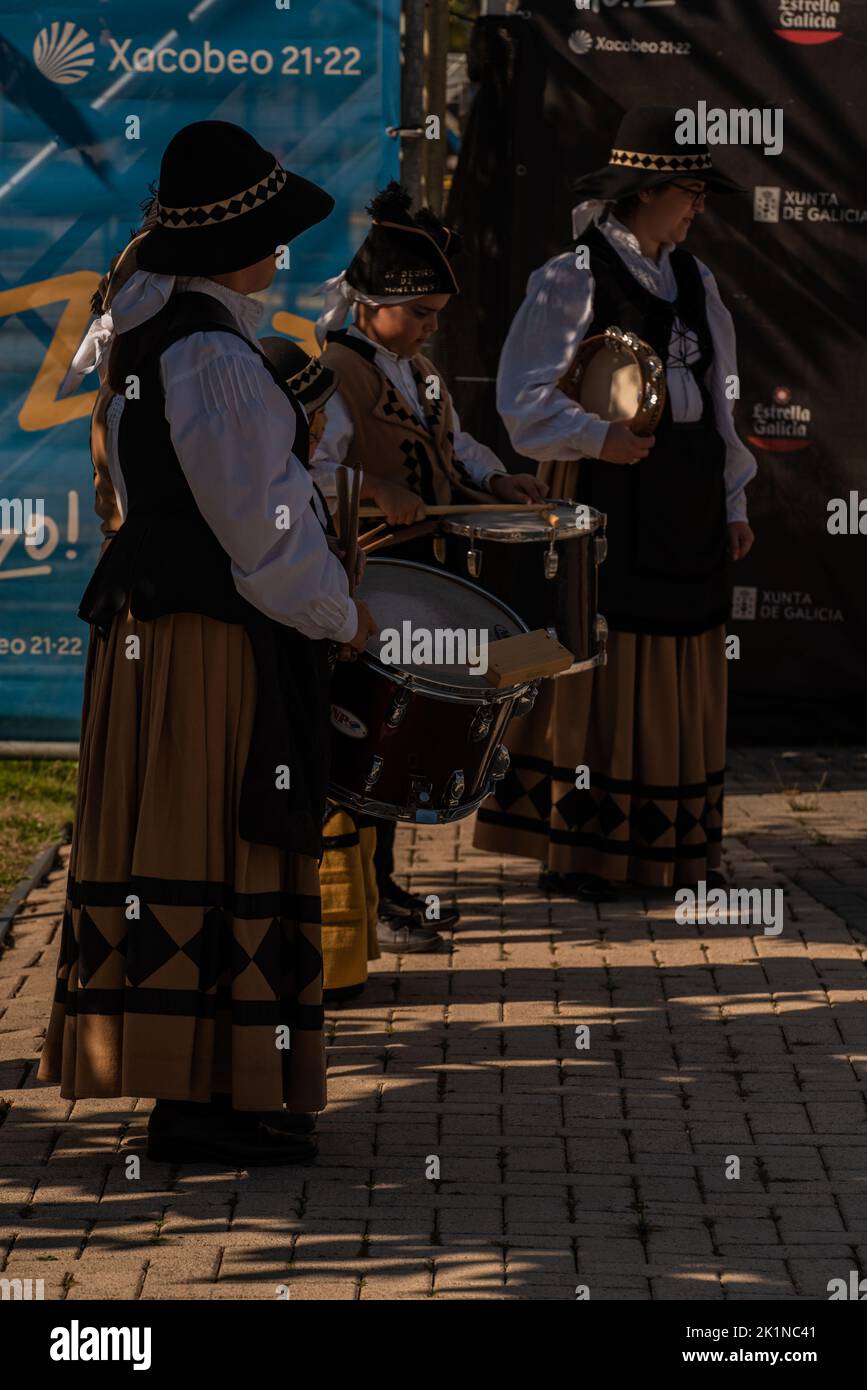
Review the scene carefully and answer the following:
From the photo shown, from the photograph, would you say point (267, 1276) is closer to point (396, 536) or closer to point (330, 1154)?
→ point (330, 1154)

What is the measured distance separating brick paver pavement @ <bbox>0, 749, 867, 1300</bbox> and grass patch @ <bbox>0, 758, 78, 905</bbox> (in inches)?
25.9

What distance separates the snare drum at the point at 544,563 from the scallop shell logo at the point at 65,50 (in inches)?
126

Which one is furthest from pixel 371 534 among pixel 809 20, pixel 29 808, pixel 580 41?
pixel 809 20

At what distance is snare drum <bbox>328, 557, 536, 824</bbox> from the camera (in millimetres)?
4406

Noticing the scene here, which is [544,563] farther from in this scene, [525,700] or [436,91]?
[436,91]

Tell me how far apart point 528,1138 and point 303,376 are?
5.77ft

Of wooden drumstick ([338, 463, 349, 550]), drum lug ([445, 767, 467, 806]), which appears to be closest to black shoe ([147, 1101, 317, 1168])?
drum lug ([445, 767, 467, 806])

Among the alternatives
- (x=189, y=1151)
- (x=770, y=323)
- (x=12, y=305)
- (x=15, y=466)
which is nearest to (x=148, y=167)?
(x=12, y=305)

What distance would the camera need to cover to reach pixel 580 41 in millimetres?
8148

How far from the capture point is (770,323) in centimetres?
846

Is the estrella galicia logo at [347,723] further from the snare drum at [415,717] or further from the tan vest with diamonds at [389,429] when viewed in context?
the tan vest with diamonds at [389,429]

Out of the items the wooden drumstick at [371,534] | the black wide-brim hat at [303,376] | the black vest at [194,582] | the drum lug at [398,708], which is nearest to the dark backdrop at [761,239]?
the wooden drumstick at [371,534]

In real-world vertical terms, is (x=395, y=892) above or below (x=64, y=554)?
below

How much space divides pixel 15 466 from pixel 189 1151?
14.2ft
